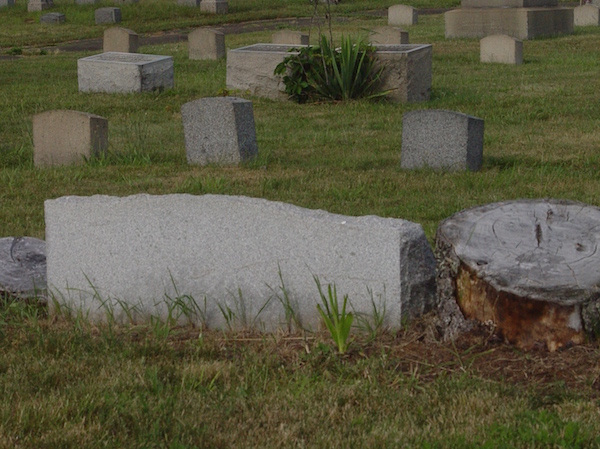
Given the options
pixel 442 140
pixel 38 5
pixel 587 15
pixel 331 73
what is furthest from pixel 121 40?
pixel 442 140

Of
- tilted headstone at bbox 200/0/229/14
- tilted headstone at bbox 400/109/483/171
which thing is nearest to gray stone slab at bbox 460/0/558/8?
tilted headstone at bbox 200/0/229/14

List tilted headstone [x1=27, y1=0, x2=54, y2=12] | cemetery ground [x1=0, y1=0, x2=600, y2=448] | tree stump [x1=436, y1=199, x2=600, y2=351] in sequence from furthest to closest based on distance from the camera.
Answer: tilted headstone [x1=27, y1=0, x2=54, y2=12]
tree stump [x1=436, y1=199, x2=600, y2=351]
cemetery ground [x1=0, y1=0, x2=600, y2=448]

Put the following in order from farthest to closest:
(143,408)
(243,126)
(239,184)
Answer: (243,126) < (239,184) < (143,408)

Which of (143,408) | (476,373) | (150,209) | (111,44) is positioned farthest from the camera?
(111,44)

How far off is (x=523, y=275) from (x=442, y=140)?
4.41m

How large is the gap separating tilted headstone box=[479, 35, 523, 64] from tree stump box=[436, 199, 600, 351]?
41.4ft

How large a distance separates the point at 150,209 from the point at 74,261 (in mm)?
451

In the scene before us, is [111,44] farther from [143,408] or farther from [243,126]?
[143,408]

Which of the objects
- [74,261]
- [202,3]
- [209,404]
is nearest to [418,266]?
[209,404]

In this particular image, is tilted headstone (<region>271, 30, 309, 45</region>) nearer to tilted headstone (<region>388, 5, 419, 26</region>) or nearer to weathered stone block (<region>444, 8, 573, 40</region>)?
weathered stone block (<region>444, 8, 573, 40</region>)

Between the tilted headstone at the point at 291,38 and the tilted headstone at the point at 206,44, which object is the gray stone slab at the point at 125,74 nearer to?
the tilted headstone at the point at 206,44

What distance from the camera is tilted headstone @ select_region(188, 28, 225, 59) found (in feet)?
58.4

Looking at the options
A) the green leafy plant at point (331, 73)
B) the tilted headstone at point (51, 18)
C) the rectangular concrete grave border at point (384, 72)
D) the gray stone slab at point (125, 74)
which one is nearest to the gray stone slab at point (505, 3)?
the rectangular concrete grave border at point (384, 72)

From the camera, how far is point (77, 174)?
25.5ft
